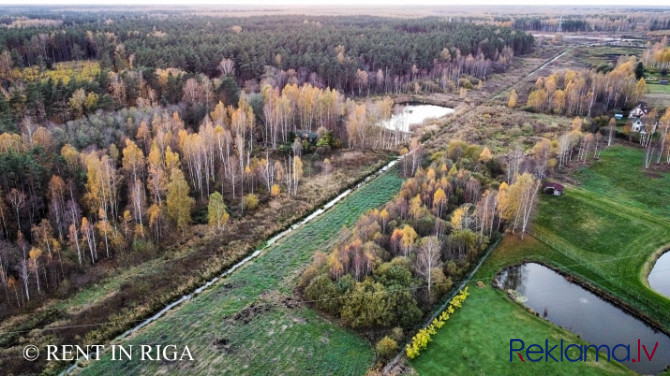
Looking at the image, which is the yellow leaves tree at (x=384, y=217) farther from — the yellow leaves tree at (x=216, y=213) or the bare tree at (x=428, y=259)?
the yellow leaves tree at (x=216, y=213)

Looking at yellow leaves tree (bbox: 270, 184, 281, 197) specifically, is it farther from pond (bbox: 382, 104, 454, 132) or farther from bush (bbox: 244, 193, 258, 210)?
pond (bbox: 382, 104, 454, 132)

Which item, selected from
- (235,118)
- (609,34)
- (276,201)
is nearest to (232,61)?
(235,118)

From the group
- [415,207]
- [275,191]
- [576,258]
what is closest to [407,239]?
[415,207]

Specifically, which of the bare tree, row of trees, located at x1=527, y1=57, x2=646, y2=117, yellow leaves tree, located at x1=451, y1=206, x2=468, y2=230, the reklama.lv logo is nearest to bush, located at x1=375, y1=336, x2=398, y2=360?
the bare tree

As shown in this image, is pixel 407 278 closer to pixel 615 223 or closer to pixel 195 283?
pixel 195 283

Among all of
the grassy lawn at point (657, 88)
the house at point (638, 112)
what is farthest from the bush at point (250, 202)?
the grassy lawn at point (657, 88)
